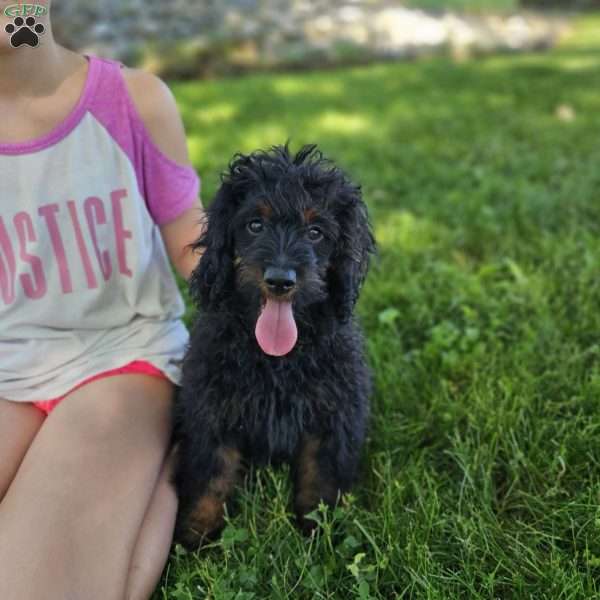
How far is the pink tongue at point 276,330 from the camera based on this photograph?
2209 millimetres

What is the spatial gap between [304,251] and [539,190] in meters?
3.50

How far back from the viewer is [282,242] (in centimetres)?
217

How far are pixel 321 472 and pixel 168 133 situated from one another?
1411mm

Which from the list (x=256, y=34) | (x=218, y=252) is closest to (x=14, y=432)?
(x=218, y=252)

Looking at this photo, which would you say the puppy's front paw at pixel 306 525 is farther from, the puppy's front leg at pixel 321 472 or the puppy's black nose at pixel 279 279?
the puppy's black nose at pixel 279 279

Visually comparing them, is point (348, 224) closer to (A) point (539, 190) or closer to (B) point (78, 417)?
(B) point (78, 417)

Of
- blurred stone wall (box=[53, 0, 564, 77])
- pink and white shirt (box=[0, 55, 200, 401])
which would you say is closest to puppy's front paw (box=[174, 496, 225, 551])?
pink and white shirt (box=[0, 55, 200, 401])

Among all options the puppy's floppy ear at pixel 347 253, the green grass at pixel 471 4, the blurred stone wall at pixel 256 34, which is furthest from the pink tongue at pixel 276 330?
the green grass at pixel 471 4

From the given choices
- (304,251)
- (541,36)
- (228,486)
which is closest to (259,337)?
(304,251)

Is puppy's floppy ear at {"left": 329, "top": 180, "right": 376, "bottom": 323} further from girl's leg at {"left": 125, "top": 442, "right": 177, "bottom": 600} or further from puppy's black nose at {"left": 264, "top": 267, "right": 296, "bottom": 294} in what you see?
girl's leg at {"left": 125, "top": 442, "right": 177, "bottom": 600}

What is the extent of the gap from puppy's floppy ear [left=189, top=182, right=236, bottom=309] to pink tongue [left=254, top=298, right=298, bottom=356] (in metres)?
0.19

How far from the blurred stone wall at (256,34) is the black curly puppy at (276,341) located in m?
8.37

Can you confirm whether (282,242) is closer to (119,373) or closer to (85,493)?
(119,373)

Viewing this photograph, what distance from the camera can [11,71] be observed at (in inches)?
93.0
